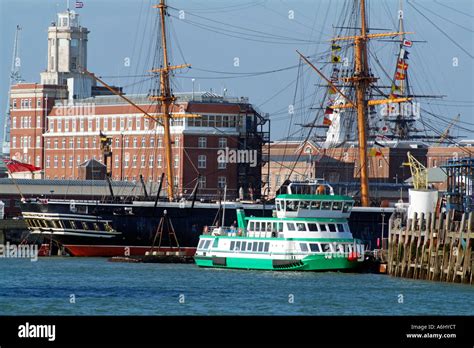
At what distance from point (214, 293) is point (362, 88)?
4032 centimetres

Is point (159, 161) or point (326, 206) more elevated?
point (159, 161)

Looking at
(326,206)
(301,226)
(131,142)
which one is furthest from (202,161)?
(301,226)

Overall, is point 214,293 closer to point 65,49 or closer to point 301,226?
point 301,226

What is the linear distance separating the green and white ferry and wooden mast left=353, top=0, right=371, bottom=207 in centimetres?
1647

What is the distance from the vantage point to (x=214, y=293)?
6825cm

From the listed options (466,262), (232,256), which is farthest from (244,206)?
(466,262)

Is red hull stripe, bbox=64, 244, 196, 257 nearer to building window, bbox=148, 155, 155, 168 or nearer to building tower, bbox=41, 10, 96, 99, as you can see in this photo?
building window, bbox=148, 155, 155, 168

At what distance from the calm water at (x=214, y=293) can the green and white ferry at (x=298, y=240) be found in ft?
4.48

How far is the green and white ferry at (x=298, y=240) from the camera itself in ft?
276

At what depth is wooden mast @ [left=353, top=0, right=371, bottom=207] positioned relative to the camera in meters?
105

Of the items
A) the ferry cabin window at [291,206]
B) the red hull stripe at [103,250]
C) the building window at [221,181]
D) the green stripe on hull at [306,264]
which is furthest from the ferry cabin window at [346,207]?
the building window at [221,181]

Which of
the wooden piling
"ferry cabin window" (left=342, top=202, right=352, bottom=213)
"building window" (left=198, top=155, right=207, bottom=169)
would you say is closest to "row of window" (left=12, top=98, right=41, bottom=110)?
"building window" (left=198, top=155, right=207, bottom=169)

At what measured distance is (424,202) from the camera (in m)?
82.6

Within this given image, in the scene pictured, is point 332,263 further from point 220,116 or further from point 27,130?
point 27,130
